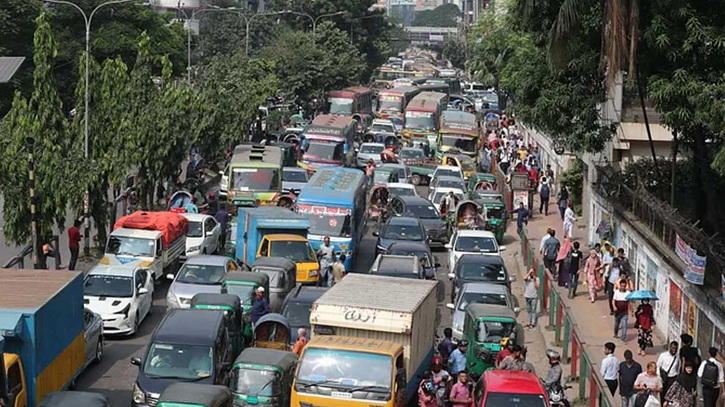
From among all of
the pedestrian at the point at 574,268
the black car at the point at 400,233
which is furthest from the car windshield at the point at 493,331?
the black car at the point at 400,233

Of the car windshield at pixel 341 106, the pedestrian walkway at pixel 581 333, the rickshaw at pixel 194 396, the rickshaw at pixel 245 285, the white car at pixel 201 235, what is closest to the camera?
the rickshaw at pixel 194 396

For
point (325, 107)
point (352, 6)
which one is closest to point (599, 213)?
point (325, 107)

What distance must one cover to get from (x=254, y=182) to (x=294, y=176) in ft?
16.6

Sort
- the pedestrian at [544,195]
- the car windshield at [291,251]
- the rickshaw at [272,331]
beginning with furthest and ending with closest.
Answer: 1. the pedestrian at [544,195]
2. the car windshield at [291,251]
3. the rickshaw at [272,331]

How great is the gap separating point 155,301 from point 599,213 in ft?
50.1

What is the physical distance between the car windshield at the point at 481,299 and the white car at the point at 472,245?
6997 mm

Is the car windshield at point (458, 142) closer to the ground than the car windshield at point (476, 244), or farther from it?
closer to the ground

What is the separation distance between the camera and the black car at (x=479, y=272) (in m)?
32.0

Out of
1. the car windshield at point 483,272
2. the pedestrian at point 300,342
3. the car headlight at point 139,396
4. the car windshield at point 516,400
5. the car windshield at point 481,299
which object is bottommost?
the car windshield at point 483,272

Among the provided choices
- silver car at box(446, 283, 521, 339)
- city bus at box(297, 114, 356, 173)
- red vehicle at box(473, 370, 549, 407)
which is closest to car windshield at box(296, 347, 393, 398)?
red vehicle at box(473, 370, 549, 407)

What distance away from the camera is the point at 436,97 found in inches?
3339

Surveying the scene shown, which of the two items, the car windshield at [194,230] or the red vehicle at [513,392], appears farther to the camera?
the car windshield at [194,230]

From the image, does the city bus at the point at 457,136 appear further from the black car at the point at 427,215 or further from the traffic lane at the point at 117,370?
the traffic lane at the point at 117,370

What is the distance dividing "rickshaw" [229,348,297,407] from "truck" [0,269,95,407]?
9.97ft
